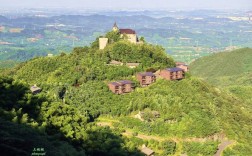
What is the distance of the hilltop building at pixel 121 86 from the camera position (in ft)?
109

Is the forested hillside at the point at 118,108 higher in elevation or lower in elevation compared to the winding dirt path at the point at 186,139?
higher

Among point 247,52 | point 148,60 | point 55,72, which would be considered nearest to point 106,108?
point 55,72

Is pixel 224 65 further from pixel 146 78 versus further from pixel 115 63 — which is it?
pixel 146 78

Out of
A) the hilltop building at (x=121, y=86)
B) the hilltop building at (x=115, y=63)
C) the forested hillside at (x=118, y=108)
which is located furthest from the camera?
the hilltop building at (x=115, y=63)

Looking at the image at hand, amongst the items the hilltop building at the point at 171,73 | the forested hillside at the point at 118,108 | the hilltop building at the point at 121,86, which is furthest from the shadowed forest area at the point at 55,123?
the hilltop building at the point at 171,73

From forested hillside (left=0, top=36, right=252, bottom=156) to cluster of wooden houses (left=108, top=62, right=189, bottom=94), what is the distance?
616 millimetres

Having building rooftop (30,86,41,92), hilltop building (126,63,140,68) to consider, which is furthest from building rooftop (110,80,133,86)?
building rooftop (30,86,41,92)

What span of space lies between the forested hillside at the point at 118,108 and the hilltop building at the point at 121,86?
50cm

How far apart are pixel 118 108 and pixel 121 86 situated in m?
2.92

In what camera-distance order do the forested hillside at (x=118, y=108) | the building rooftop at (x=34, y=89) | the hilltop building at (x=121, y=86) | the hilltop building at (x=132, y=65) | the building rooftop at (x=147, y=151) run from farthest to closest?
the hilltop building at (x=132, y=65) → the hilltop building at (x=121, y=86) → the building rooftop at (x=34, y=89) → the building rooftop at (x=147, y=151) → the forested hillside at (x=118, y=108)

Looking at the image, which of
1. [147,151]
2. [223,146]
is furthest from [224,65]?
[147,151]

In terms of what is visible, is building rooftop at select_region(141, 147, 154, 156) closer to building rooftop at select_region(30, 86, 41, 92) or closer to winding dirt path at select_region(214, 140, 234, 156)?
winding dirt path at select_region(214, 140, 234, 156)

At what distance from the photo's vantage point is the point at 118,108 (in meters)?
31.0

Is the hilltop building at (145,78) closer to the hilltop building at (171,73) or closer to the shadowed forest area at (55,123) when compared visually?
the hilltop building at (171,73)
